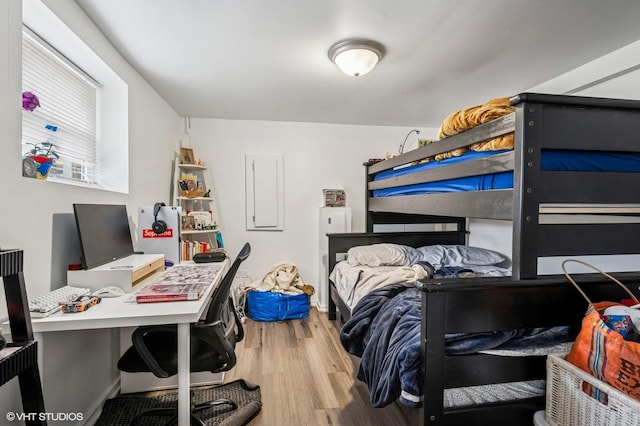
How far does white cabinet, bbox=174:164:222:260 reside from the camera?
10.3 feet

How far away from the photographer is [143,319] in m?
1.22

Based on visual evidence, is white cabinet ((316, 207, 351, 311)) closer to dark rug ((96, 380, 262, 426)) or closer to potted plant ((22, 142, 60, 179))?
dark rug ((96, 380, 262, 426))

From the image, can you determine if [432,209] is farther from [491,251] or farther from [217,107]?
[217,107]

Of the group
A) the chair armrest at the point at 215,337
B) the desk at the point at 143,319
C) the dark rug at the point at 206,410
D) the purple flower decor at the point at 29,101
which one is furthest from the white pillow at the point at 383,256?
the purple flower decor at the point at 29,101

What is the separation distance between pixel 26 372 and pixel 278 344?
1.91 metres

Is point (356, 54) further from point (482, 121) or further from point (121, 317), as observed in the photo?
point (121, 317)

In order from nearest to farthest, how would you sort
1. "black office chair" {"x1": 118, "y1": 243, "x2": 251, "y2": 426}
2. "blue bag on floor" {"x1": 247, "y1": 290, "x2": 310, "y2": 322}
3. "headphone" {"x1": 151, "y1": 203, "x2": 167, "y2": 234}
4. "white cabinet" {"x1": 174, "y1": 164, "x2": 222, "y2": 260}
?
"black office chair" {"x1": 118, "y1": 243, "x2": 251, "y2": 426} < "headphone" {"x1": 151, "y1": 203, "x2": 167, "y2": 234} < "white cabinet" {"x1": 174, "y1": 164, "x2": 222, "y2": 260} < "blue bag on floor" {"x1": 247, "y1": 290, "x2": 310, "y2": 322}

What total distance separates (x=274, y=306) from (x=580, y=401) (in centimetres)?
263

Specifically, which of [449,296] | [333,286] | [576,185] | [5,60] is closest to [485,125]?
[576,185]

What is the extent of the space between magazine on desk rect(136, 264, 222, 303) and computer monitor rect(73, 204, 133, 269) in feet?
1.04

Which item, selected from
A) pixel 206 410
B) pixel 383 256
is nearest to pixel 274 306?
pixel 383 256

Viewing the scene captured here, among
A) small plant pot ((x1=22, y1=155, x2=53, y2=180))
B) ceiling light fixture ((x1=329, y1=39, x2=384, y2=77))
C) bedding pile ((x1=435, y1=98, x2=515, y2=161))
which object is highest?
ceiling light fixture ((x1=329, y1=39, x2=384, y2=77))

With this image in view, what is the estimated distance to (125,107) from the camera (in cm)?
219
